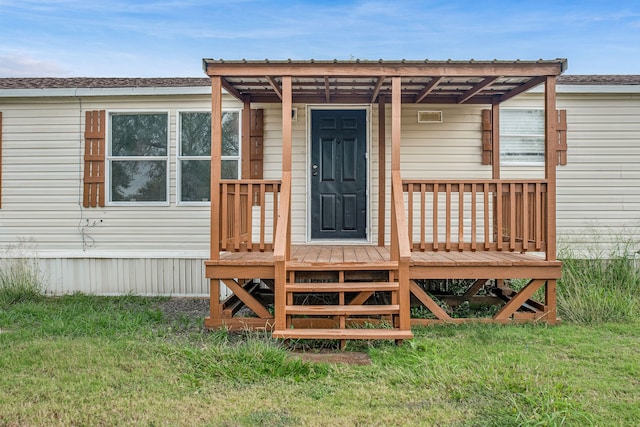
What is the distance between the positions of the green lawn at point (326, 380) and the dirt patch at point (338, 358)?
93 mm

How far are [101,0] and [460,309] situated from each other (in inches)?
479

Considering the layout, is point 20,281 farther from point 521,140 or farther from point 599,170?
point 599,170

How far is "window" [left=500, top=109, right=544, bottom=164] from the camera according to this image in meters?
6.57

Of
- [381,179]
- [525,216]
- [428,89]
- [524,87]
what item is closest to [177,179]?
[381,179]

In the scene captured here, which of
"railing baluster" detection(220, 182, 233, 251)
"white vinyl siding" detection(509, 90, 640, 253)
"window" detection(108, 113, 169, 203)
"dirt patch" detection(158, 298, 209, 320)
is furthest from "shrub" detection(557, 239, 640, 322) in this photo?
"window" detection(108, 113, 169, 203)

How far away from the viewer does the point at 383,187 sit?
6195 mm

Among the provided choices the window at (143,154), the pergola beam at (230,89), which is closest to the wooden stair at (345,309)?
the pergola beam at (230,89)

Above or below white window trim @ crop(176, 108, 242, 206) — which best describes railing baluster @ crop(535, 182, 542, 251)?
below

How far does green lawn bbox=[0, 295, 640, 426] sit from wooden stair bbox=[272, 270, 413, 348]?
156 mm

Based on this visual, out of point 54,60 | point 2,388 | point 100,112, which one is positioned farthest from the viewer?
point 54,60

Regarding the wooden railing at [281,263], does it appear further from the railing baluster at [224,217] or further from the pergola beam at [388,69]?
the pergola beam at [388,69]

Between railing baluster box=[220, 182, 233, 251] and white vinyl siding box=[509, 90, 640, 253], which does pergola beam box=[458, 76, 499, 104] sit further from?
railing baluster box=[220, 182, 233, 251]

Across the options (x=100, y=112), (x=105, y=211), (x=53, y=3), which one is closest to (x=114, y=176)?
(x=105, y=211)

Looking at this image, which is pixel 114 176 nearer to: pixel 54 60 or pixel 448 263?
pixel 448 263
